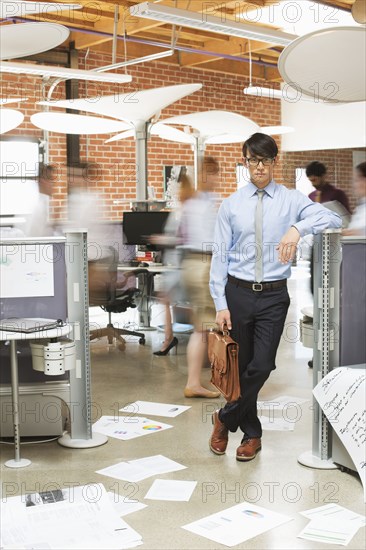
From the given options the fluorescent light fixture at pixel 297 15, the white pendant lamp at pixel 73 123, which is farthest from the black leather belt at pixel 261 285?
the fluorescent light fixture at pixel 297 15

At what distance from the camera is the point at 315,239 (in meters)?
3.54

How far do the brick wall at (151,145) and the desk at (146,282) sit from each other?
2020 millimetres

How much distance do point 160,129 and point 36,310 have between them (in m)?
4.35

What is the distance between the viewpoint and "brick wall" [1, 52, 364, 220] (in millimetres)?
9430

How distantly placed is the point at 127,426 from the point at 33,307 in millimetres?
954

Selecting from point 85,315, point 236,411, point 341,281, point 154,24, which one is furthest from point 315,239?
point 154,24

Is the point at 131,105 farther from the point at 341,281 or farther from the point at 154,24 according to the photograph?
the point at 341,281

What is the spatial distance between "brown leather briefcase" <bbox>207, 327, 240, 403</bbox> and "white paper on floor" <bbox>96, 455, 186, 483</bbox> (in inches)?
18.9

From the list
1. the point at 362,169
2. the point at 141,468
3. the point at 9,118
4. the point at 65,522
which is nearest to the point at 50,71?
the point at 9,118

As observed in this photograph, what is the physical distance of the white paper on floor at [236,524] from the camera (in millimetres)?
2859

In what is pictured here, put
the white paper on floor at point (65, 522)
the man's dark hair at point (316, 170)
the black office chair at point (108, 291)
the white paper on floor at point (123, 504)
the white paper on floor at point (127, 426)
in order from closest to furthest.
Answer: the white paper on floor at point (65, 522) < the white paper on floor at point (123, 504) < the white paper on floor at point (127, 426) < the man's dark hair at point (316, 170) < the black office chair at point (108, 291)

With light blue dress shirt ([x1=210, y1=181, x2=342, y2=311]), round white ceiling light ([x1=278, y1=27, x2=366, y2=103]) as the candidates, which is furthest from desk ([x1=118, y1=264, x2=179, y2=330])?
round white ceiling light ([x1=278, y1=27, x2=366, y2=103])

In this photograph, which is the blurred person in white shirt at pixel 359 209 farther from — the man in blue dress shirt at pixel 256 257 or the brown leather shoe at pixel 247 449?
the brown leather shoe at pixel 247 449

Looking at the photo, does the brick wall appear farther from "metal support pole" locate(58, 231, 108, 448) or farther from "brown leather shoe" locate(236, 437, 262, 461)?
"brown leather shoe" locate(236, 437, 262, 461)
